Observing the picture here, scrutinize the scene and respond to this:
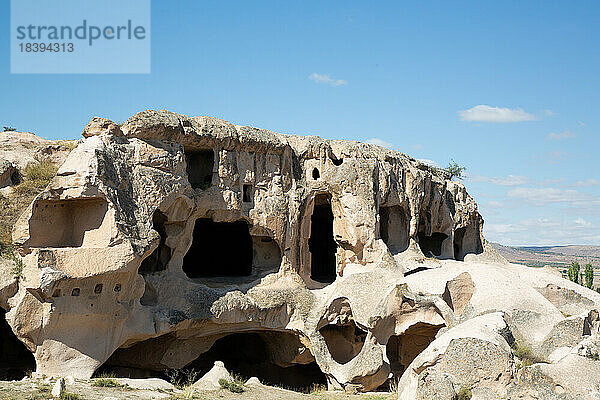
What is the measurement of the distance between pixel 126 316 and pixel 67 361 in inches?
76.7

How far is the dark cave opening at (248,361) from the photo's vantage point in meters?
20.8

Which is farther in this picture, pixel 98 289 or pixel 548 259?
pixel 548 259

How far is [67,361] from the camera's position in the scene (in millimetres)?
17016

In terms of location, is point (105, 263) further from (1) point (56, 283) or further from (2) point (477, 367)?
(2) point (477, 367)

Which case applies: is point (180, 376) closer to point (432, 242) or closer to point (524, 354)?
point (524, 354)

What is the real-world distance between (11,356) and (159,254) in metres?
6.20

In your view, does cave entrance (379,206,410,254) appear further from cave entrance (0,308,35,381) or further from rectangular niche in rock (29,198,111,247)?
cave entrance (0,308,35,381)

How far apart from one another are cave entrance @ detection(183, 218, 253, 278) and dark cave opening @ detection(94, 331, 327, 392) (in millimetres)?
2733

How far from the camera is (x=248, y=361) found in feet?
82.5

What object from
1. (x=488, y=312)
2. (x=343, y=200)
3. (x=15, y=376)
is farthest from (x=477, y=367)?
(x=15, y=376)

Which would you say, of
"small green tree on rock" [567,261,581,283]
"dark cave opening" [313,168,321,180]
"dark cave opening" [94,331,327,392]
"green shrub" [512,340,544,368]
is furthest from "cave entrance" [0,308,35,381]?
"small green tree on rock" [567,261,581,283]

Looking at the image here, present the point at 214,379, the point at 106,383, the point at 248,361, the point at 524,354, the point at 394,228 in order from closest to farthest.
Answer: the point at 524,354, the point at 106,383, the point at 214,379, the point at 248,361, the point at 394,228

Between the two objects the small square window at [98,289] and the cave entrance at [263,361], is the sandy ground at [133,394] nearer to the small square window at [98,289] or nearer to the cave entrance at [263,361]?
the small square window at [98,289]

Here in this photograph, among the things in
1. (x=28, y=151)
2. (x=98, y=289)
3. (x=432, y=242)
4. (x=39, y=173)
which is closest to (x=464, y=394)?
(x=98, y=289)
